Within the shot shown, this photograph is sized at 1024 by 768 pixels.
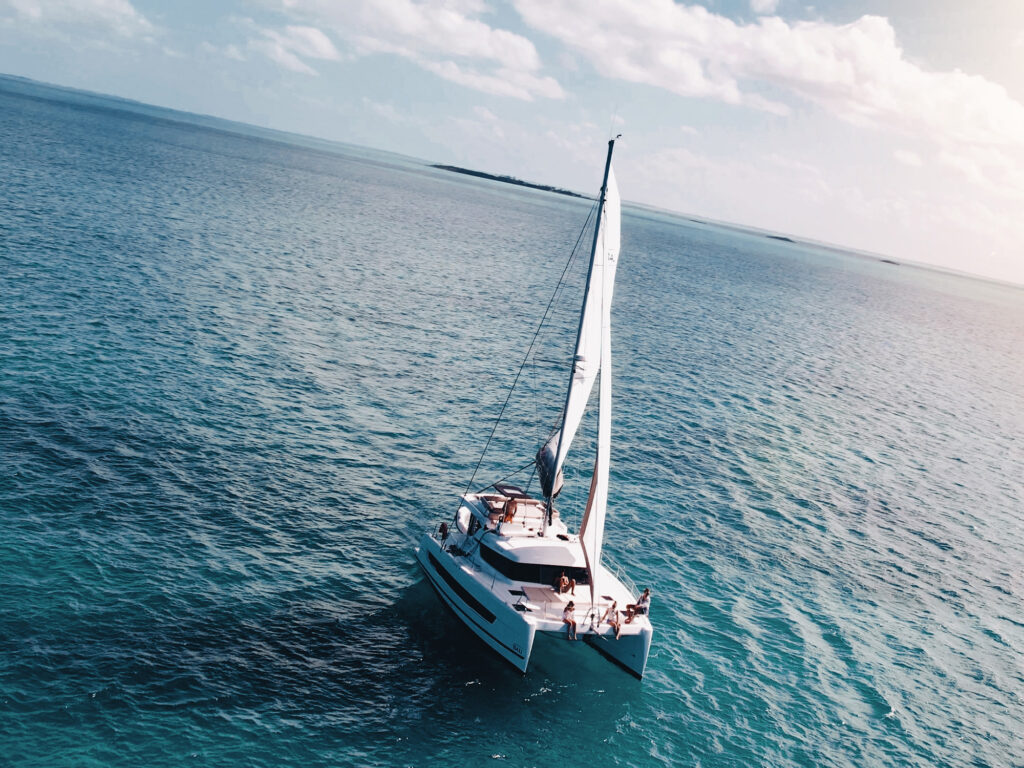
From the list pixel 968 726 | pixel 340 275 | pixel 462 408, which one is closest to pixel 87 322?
pixel 462 408

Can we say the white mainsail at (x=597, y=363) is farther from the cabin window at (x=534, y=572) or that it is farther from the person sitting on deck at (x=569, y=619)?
the person sitting on deck at (x=569, y=619)

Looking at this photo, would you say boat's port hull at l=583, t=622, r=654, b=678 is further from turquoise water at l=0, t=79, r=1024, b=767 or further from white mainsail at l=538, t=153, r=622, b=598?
white mainsail at l=538, t=153, r=622, b=598

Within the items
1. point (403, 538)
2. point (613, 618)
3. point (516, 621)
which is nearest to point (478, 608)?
point (516, 621)

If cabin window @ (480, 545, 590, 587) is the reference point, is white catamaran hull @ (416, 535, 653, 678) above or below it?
below

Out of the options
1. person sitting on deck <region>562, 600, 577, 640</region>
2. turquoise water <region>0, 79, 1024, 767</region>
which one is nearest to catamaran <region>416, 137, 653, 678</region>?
person sitting on deck <region>562, 600, 577, 640</region>

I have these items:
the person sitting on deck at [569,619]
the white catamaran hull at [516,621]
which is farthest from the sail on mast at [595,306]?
the person sitting on deck at [569,619]

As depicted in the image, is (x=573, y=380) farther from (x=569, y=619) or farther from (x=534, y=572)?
(x=569, y=619)

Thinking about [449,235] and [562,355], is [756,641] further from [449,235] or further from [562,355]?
[449,235]

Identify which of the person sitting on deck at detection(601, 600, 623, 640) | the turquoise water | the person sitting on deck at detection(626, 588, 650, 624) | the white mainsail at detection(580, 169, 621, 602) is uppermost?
the white mainsail at detection(580, 169, 621, 602)

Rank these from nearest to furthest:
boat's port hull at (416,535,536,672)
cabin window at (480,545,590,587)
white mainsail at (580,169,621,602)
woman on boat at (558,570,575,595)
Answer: boat's port hull at (416,535,536,672) → woman on boat at (558,570,575,595) → white mainsail at (580,169,621,602) → cabin window at (480,545,590,587)
